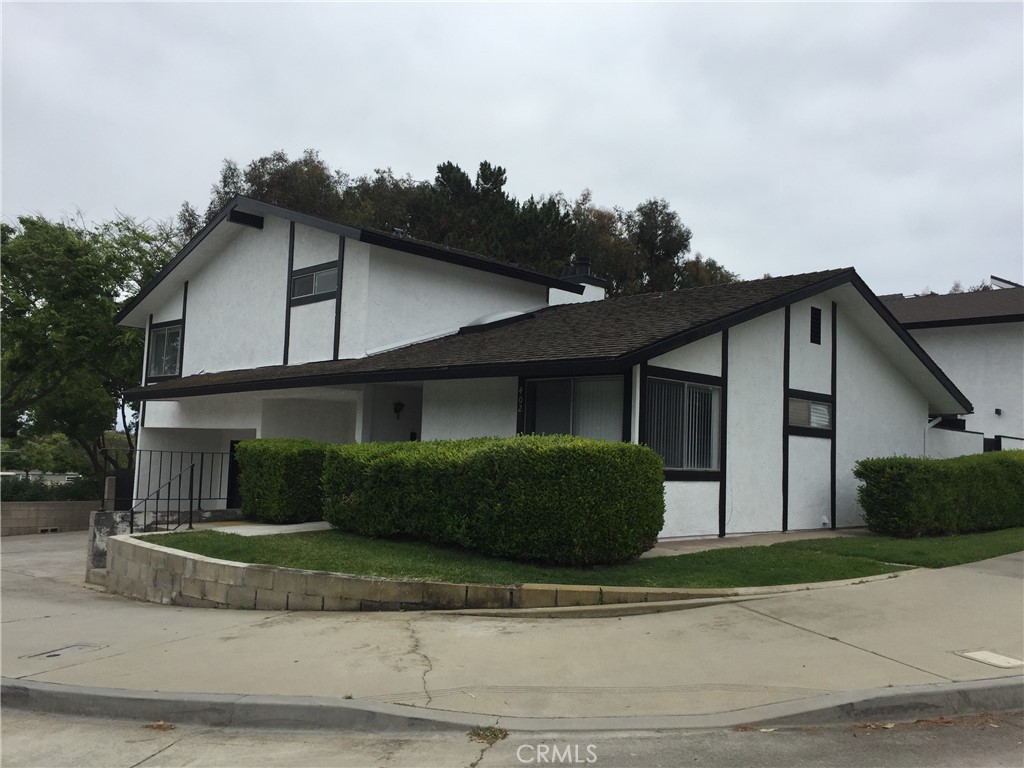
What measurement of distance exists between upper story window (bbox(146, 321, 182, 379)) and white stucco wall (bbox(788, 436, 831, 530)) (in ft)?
54.8

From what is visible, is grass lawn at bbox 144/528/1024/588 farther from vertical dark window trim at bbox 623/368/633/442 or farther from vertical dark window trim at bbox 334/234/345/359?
vertical dark window trim at bbox 334/234/345/359

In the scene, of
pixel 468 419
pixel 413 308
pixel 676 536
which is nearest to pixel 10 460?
pixel 413 308

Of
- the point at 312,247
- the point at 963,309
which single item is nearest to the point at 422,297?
the point at 312,247

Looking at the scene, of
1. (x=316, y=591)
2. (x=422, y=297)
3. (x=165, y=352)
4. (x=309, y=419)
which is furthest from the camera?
(x=165, y=352)

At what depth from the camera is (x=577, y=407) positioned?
12.4 metres

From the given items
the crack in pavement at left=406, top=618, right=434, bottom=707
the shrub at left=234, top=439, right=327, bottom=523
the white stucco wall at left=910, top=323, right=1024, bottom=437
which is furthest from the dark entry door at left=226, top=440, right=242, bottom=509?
the white stucco wall at left=910, top=323, right=1024, bottom=437

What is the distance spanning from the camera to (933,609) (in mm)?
7961

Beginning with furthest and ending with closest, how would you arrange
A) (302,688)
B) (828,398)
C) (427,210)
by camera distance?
(427,210)
(828,398)
(302,688)

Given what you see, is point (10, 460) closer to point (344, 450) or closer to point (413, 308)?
point (413, 308)

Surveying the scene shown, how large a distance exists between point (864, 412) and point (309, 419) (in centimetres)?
1229

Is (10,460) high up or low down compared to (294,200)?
down

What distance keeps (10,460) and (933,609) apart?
5333 cm

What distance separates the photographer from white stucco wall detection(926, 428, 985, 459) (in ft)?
59.4

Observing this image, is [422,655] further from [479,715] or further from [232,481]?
[232,481]
